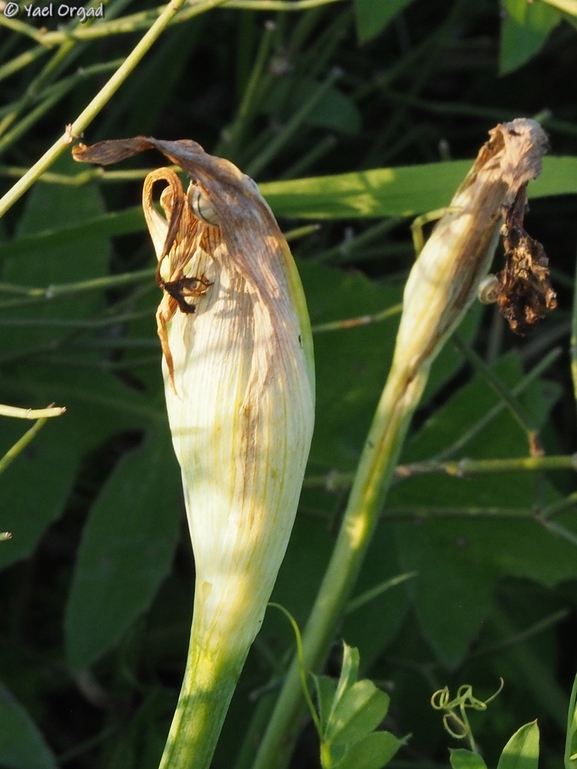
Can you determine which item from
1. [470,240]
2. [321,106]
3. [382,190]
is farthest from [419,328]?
[321,106]

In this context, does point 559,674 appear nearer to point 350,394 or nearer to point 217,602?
point 350,394

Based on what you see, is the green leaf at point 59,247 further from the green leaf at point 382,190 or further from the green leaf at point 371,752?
the green leaf at point 371,752

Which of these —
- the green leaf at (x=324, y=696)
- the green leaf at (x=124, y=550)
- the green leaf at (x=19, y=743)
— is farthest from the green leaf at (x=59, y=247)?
the green leaf at (x=324, y=696)

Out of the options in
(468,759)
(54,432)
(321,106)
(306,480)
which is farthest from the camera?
(321,106)

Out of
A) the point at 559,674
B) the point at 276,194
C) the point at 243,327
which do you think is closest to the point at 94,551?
the point at 276,194

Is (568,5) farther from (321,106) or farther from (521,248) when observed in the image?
(321,106)

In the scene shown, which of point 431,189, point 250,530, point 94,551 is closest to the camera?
point 250,530

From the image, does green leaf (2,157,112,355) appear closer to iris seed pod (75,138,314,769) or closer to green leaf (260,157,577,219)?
green leaf (260,157,577,219)
